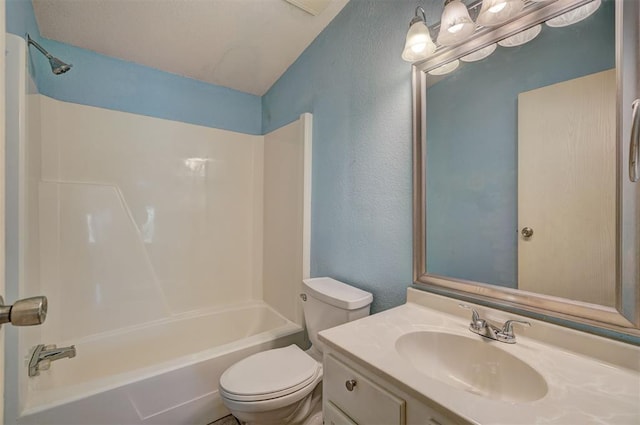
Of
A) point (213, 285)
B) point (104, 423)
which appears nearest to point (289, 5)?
point (213, 285)

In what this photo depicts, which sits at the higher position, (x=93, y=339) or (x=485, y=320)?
(x=485, y=320)

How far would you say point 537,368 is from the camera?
0.75m

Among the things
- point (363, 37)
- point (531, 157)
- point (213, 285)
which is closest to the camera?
point (531, 157)

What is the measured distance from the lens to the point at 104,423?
128 centimetres

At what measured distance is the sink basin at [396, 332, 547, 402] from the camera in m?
0.79

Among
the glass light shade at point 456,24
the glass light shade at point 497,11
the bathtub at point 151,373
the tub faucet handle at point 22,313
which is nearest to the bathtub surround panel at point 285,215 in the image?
the bathtub at point 151,373

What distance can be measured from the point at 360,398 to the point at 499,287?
0.63 metres

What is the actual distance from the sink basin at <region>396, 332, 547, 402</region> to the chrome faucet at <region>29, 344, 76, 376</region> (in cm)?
168

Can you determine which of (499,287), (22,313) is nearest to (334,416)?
(499,287)

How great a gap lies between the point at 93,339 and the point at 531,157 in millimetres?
2631

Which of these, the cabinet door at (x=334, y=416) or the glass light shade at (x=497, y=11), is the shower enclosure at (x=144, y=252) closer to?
the cabinet door at (x=334, y=416)

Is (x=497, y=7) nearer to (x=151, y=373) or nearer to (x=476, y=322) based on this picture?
(x=476, y=322)

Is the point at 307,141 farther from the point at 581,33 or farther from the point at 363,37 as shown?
the point at 581,33

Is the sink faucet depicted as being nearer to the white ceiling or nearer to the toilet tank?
the toilet tank
